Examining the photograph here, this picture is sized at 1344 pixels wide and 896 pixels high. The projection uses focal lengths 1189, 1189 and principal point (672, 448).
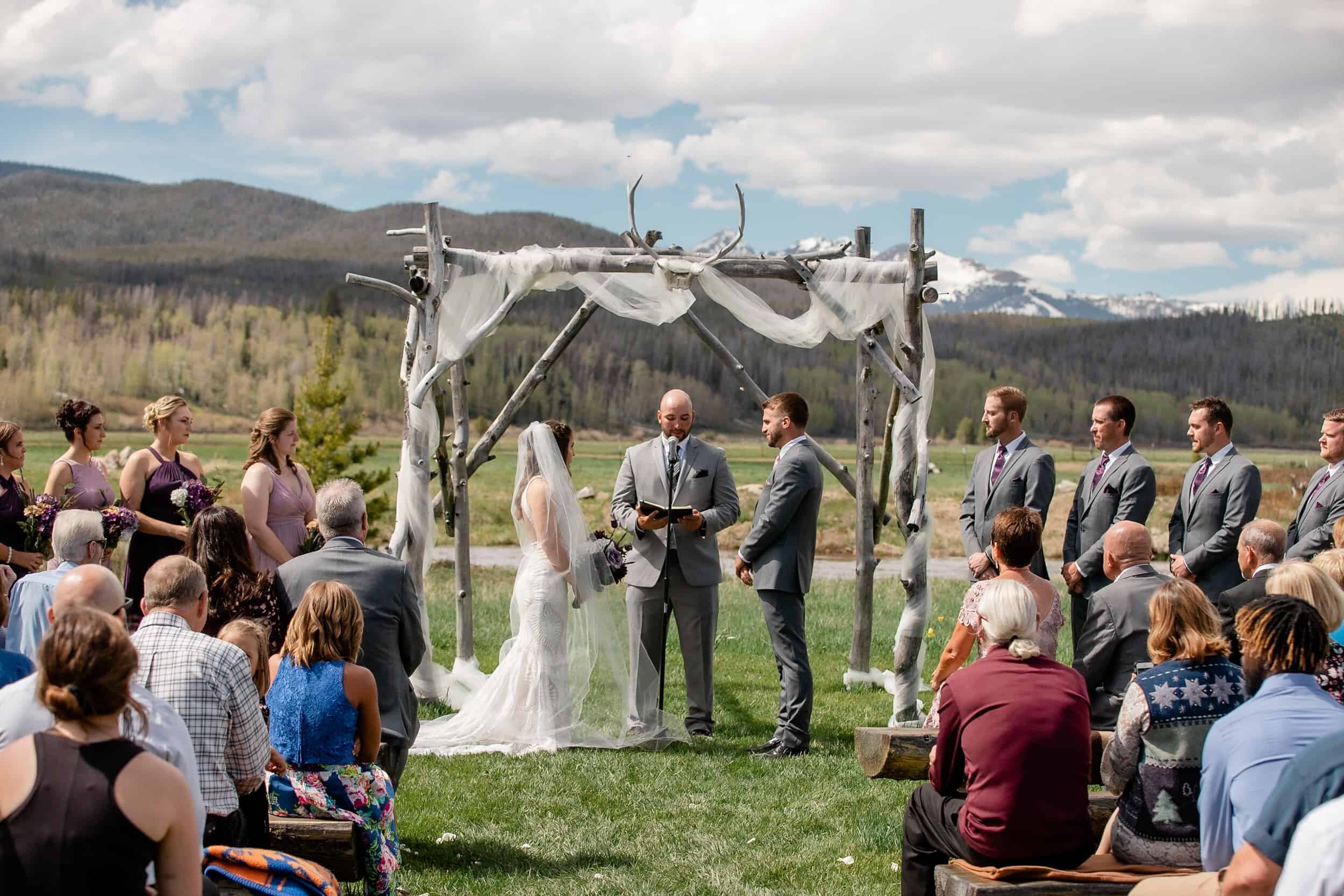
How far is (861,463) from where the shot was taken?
9.41m

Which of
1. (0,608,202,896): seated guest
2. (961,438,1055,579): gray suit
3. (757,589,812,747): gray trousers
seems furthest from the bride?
(0,608,202,896): seated guest

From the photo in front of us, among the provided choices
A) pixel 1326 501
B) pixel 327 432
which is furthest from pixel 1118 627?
pixel 327 432

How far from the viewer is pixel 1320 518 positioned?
22.5ft

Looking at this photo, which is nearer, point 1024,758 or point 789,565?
point 1024,758

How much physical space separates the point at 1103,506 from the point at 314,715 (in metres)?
4.73

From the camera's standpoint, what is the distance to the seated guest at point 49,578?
15.8 ft

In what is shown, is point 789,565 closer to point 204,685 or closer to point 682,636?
point 682,636

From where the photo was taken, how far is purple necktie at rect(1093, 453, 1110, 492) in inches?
279

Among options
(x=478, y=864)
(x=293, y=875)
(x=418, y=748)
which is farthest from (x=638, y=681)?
(x=293, y=875)

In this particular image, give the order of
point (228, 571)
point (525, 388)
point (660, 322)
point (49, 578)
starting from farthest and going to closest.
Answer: point (525, 388), point (660, 322), point (228, 571), point (49, 578)

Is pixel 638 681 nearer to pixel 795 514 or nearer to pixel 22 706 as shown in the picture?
pixel 795 514

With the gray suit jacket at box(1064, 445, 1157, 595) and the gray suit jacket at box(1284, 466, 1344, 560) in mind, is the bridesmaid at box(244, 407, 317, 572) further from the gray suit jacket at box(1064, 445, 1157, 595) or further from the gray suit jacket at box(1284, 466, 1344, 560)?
the gray suit jacket at box(1284, 466, 1344, 560)

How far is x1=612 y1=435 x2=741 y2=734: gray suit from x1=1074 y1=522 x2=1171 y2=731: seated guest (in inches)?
113

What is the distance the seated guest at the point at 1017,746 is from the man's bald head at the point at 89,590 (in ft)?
8.72
